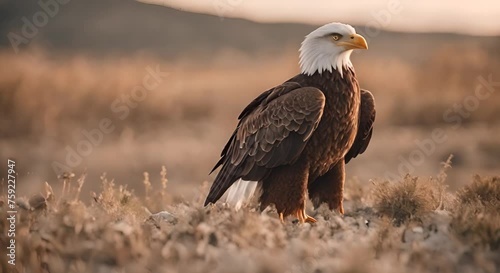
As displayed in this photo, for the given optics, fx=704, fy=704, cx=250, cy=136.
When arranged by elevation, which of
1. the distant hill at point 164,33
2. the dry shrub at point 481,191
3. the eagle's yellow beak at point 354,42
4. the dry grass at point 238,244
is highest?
the distant hill at point 164,33

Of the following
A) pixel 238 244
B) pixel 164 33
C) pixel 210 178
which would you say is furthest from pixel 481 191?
pixel 164 33

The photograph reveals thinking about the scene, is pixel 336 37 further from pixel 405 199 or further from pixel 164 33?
pixel 164 33

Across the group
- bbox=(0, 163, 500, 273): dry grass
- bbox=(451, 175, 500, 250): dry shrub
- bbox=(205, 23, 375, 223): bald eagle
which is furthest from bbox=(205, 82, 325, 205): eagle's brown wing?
bbox=(451, 175, 500, 250): dry shrub

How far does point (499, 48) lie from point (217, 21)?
127ft

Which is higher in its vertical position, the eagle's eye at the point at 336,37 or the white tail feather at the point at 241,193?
the eagle's eye at the point at 336,37

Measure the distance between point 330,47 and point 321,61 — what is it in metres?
0.18

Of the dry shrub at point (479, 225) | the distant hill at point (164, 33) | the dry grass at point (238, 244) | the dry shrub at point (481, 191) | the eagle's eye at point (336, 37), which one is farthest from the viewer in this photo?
the distant hill at point (164, 33)

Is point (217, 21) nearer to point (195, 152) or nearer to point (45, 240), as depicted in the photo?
point (195, 152)

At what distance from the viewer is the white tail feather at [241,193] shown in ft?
25.1

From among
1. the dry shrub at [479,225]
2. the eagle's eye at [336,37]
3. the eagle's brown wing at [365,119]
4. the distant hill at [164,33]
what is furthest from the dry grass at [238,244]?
the distant hill at [164,33]

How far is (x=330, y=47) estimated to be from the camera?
24.8ft

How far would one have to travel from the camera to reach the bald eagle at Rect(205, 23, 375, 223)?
7.22 metres

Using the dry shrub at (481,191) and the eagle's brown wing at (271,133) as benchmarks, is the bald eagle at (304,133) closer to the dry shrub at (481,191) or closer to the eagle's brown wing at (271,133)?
the eagle's brown wing at (271,133)

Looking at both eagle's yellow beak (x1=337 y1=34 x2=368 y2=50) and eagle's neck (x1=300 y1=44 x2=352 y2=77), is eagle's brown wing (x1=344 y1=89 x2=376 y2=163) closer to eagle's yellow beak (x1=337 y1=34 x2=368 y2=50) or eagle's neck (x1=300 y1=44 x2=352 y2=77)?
eagle's neck (x1=300 y1=44 x2=352 y2=77)
